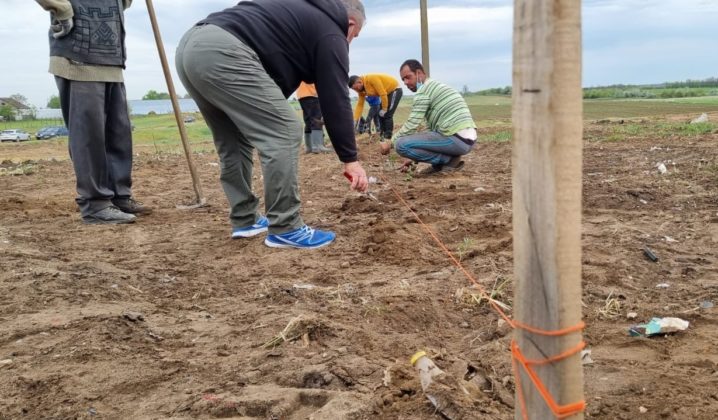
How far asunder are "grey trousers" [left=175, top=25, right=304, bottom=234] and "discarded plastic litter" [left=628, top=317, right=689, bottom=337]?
7.20ft

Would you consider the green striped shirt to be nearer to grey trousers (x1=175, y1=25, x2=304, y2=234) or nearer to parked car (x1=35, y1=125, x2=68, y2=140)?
grey trousers (x1=175, y1=25, x2=304, y2=234)

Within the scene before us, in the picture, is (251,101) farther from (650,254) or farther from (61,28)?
(650,254)

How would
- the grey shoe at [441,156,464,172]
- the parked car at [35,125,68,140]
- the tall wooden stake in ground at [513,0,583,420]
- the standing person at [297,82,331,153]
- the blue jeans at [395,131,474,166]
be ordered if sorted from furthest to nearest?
the parked car at [35,125,68,140] → the standing person at [297,82,331,153] → the grey shoe at [441,156,464,172] → the blue jeans at [395,131,474,166] → the tall wooden stake in ground at [513,0,583,420]

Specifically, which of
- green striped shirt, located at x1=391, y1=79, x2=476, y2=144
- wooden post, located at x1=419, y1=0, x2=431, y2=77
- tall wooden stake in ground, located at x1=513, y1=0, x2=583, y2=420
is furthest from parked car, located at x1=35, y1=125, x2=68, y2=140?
tall wooden stake in ground, located at x1=513, y1=0, x2=583, y2=420

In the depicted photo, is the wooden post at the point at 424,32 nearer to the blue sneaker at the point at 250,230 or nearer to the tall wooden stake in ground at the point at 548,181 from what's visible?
the blue sneaker at the point at 250,230

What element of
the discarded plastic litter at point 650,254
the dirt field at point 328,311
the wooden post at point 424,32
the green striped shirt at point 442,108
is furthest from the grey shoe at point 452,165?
the discarded plastic litter at point 650,254

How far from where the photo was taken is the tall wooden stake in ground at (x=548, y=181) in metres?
1.11

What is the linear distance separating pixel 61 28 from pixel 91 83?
0.45 m

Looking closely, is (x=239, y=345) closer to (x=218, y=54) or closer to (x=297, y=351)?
(x=297, y=351)

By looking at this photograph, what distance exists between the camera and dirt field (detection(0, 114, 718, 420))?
74.2 inches

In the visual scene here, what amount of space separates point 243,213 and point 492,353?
8.38 feet

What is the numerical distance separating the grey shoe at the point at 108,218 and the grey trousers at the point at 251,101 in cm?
142

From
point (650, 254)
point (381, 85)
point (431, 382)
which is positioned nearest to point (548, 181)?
point (431, 382)

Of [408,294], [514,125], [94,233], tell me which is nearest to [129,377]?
[408,294]
